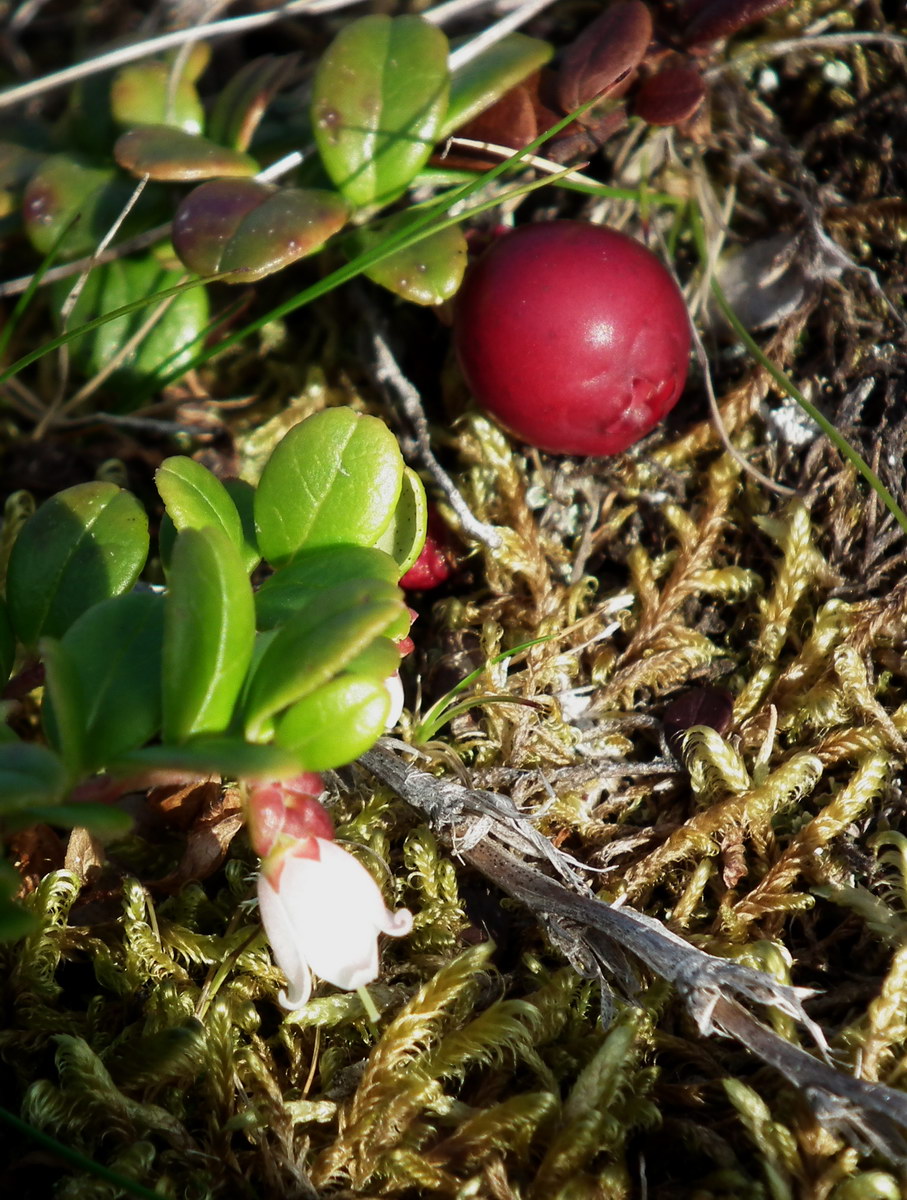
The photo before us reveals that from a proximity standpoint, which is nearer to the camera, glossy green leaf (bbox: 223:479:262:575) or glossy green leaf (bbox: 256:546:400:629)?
glossy green leaf (bbox: 256:546:400:629)

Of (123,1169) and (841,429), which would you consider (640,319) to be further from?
(123,1169)

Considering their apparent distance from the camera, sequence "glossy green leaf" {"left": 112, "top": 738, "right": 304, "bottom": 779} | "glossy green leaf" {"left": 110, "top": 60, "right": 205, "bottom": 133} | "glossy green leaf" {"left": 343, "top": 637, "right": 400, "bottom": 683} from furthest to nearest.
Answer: "glossy green leaf" {"left": 110, "top": 60, "right": 205, "bottom": 133} < "glossy green leaf" {"left": 343, "top": 637, "right": 400, "bottom": 683} < "glossy green leaf" {"left": 112, "top": 738, "right": 304, "bottom": 779}

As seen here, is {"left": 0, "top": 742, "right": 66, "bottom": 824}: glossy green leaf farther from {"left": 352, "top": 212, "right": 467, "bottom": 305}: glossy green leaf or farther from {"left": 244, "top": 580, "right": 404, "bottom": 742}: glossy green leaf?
{"left": 352, "top": 212, "right": 467, "bottom": 305}: glossy green leaf

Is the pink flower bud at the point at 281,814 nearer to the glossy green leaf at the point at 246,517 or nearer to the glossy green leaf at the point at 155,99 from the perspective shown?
the glossy green leaf at the point at 246,517

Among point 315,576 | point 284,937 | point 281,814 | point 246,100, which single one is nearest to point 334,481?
point 315,576

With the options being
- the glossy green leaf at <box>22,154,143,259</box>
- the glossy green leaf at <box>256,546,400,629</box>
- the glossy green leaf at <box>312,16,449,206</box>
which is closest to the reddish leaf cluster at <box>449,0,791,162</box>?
the glossy green leaf at <box>312,16,449,206</box>

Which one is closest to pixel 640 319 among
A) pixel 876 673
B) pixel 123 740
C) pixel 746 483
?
pixel 746 483
